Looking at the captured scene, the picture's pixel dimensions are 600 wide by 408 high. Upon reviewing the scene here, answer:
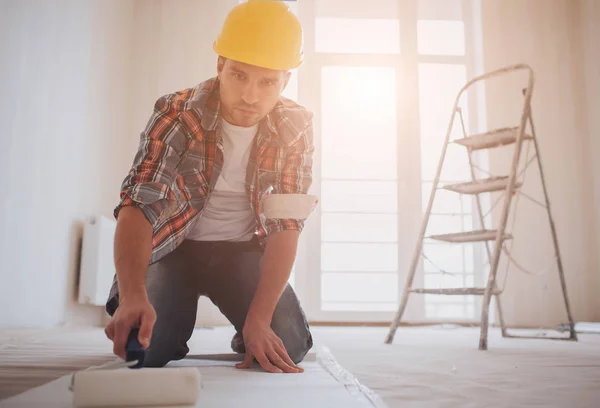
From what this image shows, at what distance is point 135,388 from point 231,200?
0.75m

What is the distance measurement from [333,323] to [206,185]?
9.14ft

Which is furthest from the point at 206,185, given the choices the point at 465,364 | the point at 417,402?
the point at 465,364

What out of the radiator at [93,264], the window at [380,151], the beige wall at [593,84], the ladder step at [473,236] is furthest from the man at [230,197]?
the beige wall at [593,84]

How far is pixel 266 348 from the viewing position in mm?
1196

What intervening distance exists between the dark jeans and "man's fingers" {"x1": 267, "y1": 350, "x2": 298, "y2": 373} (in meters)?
0.15

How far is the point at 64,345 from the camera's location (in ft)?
6.36

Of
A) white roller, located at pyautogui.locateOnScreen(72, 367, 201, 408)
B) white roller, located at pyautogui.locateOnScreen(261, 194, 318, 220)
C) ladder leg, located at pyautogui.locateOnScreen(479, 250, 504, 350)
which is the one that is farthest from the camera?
ladder leg, located at pyautogui.locateOnScreen(479, 250, 504, 350)

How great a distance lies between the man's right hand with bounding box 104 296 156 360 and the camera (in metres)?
0.91

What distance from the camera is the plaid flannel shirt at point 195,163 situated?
1.15 metres

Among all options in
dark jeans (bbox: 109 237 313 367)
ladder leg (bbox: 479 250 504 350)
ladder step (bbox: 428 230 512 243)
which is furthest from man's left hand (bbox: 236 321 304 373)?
ladder step (bbox: 428 230 512 243)

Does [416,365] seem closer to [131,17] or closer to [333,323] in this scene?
[333,323]

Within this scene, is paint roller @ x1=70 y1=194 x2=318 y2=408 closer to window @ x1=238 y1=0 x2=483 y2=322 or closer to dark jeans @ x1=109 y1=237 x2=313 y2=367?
dark jeans @ x1=109 y1=237 x2=313 y2=367

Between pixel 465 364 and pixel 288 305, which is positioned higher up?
pixel 288 305

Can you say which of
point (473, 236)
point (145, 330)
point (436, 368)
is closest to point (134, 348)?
point (145, 330)
